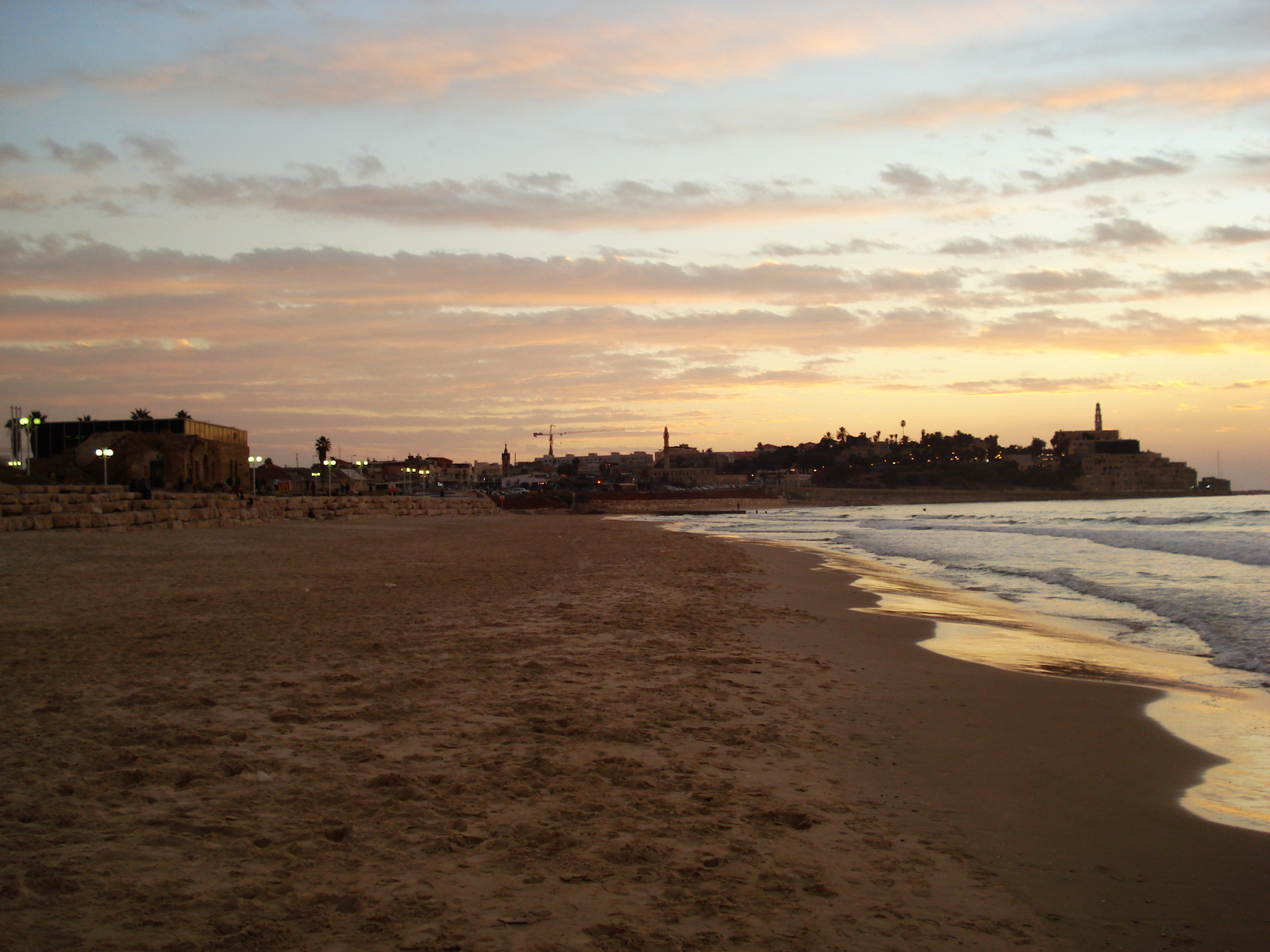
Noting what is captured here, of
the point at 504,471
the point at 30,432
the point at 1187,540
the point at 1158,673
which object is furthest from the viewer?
the point at 504,471

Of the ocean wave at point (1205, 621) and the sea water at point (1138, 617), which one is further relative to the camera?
the ocean wave at point (1205, 621)

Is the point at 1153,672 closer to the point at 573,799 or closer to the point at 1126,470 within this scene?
the point at 573,799

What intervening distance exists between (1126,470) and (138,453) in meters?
175

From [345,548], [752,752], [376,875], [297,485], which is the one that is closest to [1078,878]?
[752,752]

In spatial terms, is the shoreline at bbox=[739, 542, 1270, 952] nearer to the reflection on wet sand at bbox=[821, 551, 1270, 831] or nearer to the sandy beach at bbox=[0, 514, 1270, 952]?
the sandy beach at bbox=[0, 514, 1270, 952]

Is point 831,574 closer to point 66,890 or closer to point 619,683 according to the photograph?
point 619,683

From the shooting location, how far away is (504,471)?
192 m

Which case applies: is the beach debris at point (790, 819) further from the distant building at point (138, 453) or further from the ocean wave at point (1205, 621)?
the distant building at point (138, 453)

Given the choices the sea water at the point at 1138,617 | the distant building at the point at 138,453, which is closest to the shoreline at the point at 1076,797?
the sea water at the point at 1138,617

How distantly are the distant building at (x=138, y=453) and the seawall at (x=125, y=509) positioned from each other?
9375 millimetres

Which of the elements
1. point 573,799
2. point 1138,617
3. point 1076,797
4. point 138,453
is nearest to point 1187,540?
point 1138,617

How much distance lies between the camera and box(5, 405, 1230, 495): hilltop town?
1797 inches

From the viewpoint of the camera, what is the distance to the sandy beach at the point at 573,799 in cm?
288

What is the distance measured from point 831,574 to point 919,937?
15647 mm
